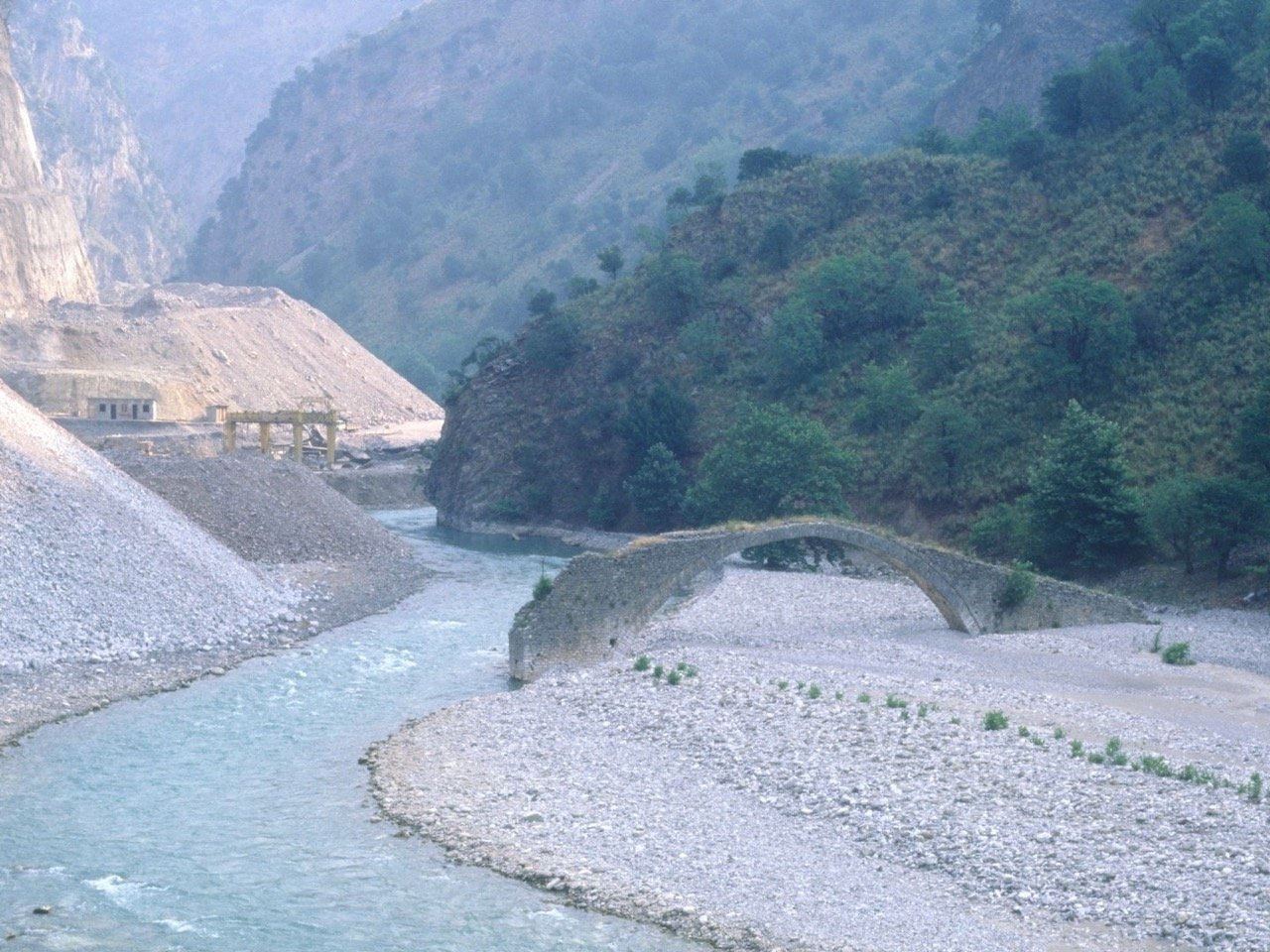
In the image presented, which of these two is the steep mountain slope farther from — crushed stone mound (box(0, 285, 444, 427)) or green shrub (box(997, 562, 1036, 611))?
green shrub (box(997, 562, 1036, 611))

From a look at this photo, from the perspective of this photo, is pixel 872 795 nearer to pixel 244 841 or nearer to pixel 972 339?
pixel 244 841

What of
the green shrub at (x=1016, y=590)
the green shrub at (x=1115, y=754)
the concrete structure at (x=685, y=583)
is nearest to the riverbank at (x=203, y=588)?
the concrete structure at (x=685, y=583)

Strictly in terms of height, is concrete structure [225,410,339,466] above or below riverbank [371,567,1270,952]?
above

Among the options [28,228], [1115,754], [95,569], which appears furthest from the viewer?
[28,228]

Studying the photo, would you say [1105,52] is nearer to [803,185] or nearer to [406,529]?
[803,185]

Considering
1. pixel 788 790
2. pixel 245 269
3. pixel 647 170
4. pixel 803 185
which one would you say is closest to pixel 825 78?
pixel 647 170

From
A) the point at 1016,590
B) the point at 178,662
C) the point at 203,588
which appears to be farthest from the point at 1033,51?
the point at 178,662

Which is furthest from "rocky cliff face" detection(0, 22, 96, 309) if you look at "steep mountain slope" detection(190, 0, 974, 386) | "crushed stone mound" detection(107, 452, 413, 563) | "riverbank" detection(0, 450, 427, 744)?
"riverbank" detection(0, 450, 427, 744)

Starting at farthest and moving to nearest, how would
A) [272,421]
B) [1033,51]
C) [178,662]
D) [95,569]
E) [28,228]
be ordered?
[1033,51]
[28,228]
[272,421]
[95,569]
[178,662]
